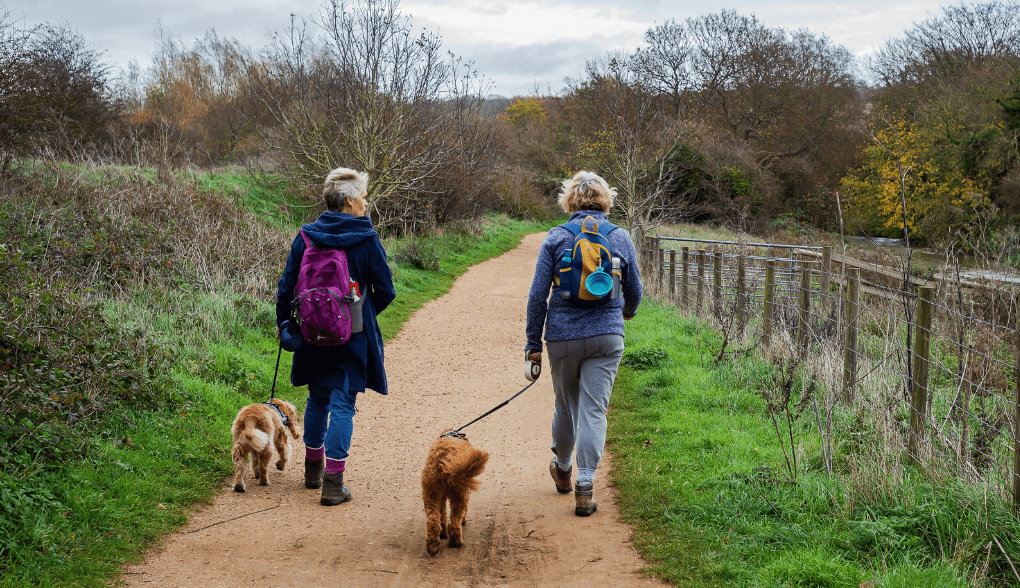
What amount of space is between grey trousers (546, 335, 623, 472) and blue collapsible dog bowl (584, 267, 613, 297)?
271 mm

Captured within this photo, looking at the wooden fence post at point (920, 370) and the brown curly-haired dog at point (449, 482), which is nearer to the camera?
the brown curly-haired dog at point (449, 482)

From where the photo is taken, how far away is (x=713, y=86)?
36469 mm

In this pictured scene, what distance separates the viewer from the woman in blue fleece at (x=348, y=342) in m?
4.18

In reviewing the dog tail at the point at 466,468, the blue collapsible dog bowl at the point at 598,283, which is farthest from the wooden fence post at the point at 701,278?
the dog tail at the point at 466,468

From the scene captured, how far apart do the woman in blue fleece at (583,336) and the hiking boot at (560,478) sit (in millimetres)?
338

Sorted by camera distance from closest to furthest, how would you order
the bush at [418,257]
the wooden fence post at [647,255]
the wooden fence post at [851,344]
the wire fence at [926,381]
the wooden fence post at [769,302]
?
1. the wire fence at [926,381]
2. the wooden fence post at [851,344]
3. the wooden fence post at [769,302]
4. the wooden fence post at [647,255]
5. the bush at [418,257]

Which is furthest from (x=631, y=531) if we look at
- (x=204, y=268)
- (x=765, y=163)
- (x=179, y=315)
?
(x=765, y=163)

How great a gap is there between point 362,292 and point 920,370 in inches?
141

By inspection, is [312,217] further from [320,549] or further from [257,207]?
[320,549]

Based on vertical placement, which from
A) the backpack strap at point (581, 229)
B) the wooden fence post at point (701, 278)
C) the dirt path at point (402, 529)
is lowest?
the dirt path at point (402, 529)

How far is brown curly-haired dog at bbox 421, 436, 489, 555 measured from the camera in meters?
3.46

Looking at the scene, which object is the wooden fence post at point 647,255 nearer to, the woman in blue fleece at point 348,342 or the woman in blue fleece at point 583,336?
the woman in blue fleece at point 583,336

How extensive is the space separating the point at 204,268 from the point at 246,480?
5.37 metres

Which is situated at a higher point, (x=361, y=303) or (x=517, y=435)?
(x=361, y=303)
